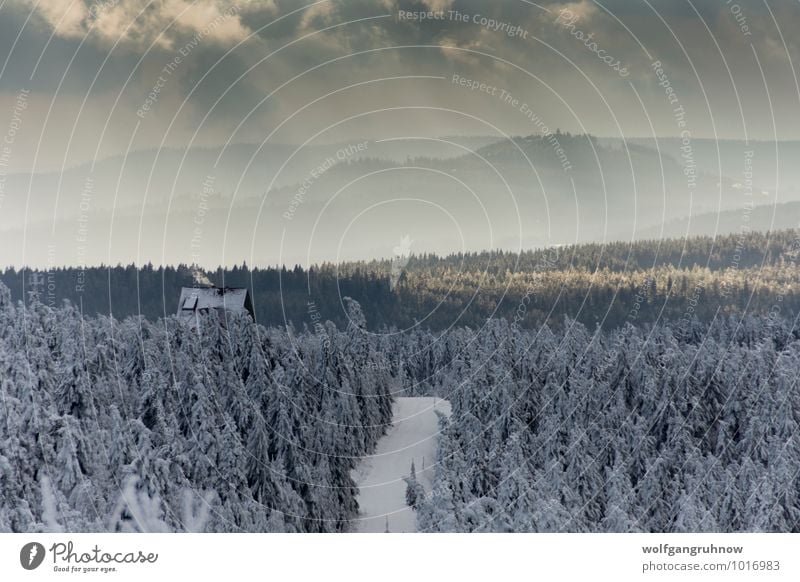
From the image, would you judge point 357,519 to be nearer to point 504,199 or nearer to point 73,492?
point 73,492

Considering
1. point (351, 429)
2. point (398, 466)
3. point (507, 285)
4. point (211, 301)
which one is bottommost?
point (398, 466)

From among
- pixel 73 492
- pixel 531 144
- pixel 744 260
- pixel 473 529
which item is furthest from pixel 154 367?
pixel 744 260

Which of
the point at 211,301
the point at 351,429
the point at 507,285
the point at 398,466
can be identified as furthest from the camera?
the point at 507,285

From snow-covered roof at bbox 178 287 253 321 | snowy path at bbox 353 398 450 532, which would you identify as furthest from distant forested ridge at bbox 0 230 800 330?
snowy path at bbox 353 398 450 532

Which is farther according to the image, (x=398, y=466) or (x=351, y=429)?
(x=398, y=466)

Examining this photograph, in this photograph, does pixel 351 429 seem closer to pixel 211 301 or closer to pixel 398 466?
pixel 398 466

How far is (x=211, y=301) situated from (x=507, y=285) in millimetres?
37411

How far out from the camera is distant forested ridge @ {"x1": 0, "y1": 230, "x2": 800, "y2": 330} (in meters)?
70.0

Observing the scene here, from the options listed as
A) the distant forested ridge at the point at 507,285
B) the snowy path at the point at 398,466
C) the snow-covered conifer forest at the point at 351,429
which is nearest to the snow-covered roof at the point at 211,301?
the distant forested ridge at the point at 507,285

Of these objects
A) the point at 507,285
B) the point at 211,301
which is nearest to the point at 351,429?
the point at 211,301

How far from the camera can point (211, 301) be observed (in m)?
60.4

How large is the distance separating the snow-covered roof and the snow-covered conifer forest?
2385mm

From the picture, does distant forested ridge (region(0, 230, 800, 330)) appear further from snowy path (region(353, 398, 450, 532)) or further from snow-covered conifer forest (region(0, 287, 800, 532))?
snowy path (region(353, 398, 450, 532))
